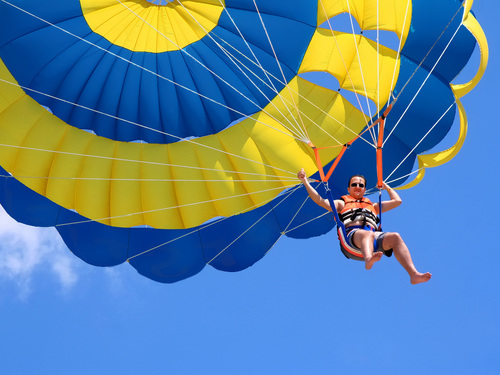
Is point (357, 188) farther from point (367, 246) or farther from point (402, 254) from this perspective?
point (402, 254)

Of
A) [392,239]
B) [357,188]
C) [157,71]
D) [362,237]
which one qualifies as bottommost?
[157,71]

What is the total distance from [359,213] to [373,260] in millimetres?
850

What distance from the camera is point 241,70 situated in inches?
332

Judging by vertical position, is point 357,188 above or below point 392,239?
below

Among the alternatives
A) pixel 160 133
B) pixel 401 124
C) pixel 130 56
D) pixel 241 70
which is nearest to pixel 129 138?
pixel 160 133

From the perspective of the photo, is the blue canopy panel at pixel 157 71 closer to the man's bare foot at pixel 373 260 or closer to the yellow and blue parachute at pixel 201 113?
the yellow and blue parachute at pixel 201 113

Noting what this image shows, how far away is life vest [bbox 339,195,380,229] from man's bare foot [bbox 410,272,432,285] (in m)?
0.75

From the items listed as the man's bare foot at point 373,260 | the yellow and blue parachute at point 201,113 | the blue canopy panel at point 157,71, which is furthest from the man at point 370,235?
the blue canopy panel at point 157,71

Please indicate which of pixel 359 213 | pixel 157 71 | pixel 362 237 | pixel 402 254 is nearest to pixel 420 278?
pixel 402 254

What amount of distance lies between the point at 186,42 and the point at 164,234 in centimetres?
213

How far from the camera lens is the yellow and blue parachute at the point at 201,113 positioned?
8305 millimetres

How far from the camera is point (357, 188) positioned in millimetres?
7836

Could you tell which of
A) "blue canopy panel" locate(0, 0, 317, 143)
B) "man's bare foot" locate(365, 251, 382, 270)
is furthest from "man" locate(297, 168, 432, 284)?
"blue canopy panel" locate(0, 0, 317, 143)

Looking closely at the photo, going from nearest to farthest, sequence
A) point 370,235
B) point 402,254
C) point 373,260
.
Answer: point 373,260 < point 402,254 < point 370,235
